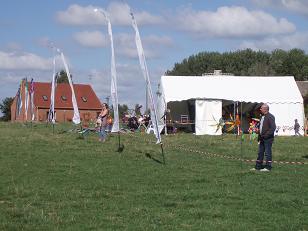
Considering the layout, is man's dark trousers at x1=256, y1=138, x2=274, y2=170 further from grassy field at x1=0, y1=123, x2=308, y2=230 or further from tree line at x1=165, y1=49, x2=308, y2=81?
tree line at x1=165, y1=49, x2=308, y2=81

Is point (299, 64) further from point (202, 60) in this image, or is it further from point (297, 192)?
point (297, 192)

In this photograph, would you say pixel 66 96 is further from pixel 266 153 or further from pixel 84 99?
pixel 266 153

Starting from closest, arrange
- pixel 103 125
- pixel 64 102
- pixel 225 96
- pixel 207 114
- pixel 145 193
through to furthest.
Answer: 1. pixel 145 193
2. pixel 103 125
3. pixel 207 114
4. pixel 225 96
5. pixel 64 102

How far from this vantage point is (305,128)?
3628 cm

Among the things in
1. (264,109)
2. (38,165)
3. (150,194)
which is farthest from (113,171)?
(264,109)

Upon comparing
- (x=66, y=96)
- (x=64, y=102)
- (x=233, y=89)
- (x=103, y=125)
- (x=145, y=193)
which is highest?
(x=66, y=96)

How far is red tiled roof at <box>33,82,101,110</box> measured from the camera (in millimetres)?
93625

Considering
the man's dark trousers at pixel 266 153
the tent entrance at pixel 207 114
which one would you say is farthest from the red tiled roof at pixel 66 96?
the man's dark trousers at pixel 266 153

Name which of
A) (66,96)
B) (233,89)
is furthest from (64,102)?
(233,89)

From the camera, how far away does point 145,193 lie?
33.7ft

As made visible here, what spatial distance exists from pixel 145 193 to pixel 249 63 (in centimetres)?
8309

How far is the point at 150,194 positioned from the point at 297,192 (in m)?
2.73

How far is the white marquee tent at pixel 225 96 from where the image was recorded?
115 feet

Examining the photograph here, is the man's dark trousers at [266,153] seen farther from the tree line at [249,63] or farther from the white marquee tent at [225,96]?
the tree line at [249,63]
